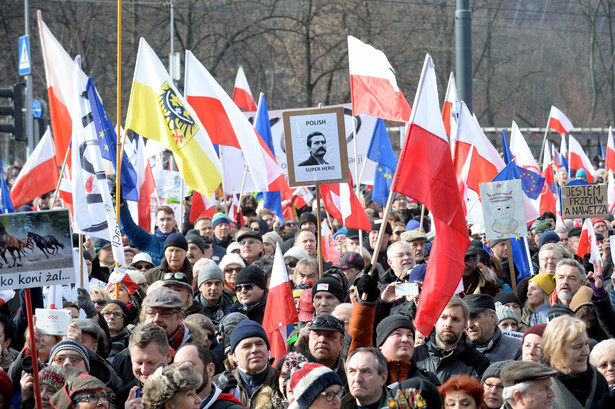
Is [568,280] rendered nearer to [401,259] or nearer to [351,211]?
[401,259]

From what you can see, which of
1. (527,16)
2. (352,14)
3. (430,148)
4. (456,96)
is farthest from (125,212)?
(527,16)

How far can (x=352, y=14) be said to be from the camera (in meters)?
32.4

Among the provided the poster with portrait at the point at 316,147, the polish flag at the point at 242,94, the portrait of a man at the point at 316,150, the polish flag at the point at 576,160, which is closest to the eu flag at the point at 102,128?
the poster with portrait at the point at 316,147

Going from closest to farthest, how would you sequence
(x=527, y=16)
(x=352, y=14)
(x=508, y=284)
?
(x=508, y=284) → (x=352, y=14) → (x=527, y=16)

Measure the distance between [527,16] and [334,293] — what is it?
43748 millimetres

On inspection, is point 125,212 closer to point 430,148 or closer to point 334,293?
point 334,293

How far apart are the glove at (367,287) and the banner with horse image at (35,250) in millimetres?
1536

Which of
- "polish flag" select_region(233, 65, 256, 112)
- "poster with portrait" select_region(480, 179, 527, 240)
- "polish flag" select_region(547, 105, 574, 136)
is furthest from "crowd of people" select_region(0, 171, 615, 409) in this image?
"polish flag" select_region(547, 105, 574, 136)

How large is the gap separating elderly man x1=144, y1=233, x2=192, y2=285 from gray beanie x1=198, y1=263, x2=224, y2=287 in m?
0.78

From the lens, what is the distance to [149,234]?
10.2 meters

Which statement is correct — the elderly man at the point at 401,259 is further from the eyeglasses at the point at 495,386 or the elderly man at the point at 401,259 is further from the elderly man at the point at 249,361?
the eyeglasses at the point at 495,386

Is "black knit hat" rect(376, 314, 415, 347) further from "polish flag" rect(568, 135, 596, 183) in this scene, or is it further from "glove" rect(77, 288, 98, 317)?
"polish flag" rect(568, 135, 596, 183)

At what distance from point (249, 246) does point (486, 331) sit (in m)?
3.44

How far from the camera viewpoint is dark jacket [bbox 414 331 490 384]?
5957 mm
